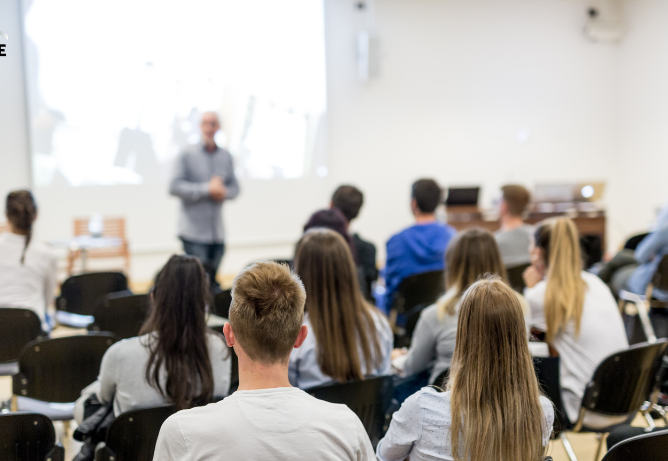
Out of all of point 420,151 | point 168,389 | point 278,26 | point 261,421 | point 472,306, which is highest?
point 278,26

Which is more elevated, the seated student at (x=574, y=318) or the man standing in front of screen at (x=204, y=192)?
the man standing in front of screen at (x=204, y=192)

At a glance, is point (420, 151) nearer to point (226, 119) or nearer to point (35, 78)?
point (226, 119)

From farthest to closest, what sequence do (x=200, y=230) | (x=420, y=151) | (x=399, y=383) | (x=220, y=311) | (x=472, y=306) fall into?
(x=420, y=151) < (x=200, y=230) < (x=220, y=311) < (x=399, y=383) < (x=472, y=306)

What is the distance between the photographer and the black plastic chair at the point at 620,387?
2.37 m

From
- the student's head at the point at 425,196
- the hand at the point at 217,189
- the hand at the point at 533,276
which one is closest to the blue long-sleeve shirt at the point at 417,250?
the student's head at the point at 425,196

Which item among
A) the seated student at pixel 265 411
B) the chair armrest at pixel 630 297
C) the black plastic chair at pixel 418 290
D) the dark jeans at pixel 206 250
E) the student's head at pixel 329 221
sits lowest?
the chair armrest at pixel 630 297

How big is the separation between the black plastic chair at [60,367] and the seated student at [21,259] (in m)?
1.03

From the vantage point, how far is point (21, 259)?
3457 millimetres

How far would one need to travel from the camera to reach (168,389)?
2.00 metres

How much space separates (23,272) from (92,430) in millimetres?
1773

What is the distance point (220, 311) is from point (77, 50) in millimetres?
4350

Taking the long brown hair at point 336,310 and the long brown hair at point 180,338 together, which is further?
the long brown hair at point 336,310

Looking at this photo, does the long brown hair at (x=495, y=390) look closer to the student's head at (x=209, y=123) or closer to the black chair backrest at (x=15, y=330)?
the black chair backrest at (x=15, y=330)

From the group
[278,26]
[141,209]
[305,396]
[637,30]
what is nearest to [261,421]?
[305,396]
